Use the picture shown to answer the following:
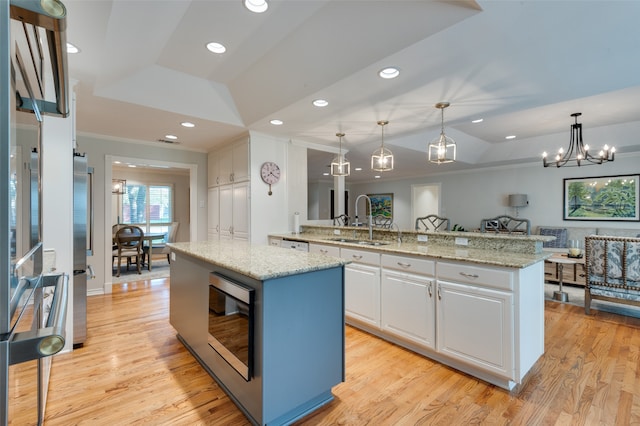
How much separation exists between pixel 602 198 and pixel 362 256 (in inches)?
228

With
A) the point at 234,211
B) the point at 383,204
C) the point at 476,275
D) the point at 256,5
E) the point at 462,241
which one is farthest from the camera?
the point at 383,204

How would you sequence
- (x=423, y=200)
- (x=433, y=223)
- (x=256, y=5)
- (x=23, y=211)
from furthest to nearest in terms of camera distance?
1. (x=423, y=200)
2. (x=433, y=223)
3. (x=256, y=5)
4. (x=23, y=211)

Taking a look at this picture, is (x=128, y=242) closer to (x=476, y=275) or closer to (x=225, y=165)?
(x=225, y=165)

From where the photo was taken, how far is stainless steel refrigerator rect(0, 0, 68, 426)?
0.50 meters

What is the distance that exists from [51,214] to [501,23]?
3537 millimetres

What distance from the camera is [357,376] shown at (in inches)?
85.6

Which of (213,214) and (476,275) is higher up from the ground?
(213,214)

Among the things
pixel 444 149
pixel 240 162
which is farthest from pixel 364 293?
pixel 240 162

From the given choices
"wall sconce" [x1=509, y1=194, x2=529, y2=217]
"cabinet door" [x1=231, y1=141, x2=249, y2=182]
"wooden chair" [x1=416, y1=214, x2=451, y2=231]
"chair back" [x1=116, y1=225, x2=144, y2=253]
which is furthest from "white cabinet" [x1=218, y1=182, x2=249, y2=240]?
"wall sconce" [x1=509, y1=194, x2=529, y2=217]

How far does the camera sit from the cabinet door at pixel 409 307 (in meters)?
2.35

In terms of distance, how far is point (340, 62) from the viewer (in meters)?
2.38

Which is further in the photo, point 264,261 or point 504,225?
point 504,225

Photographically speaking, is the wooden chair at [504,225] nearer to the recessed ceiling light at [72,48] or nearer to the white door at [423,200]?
the white door at [423,200]

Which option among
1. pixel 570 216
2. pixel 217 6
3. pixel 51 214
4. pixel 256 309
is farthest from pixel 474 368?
pixel 570 216
